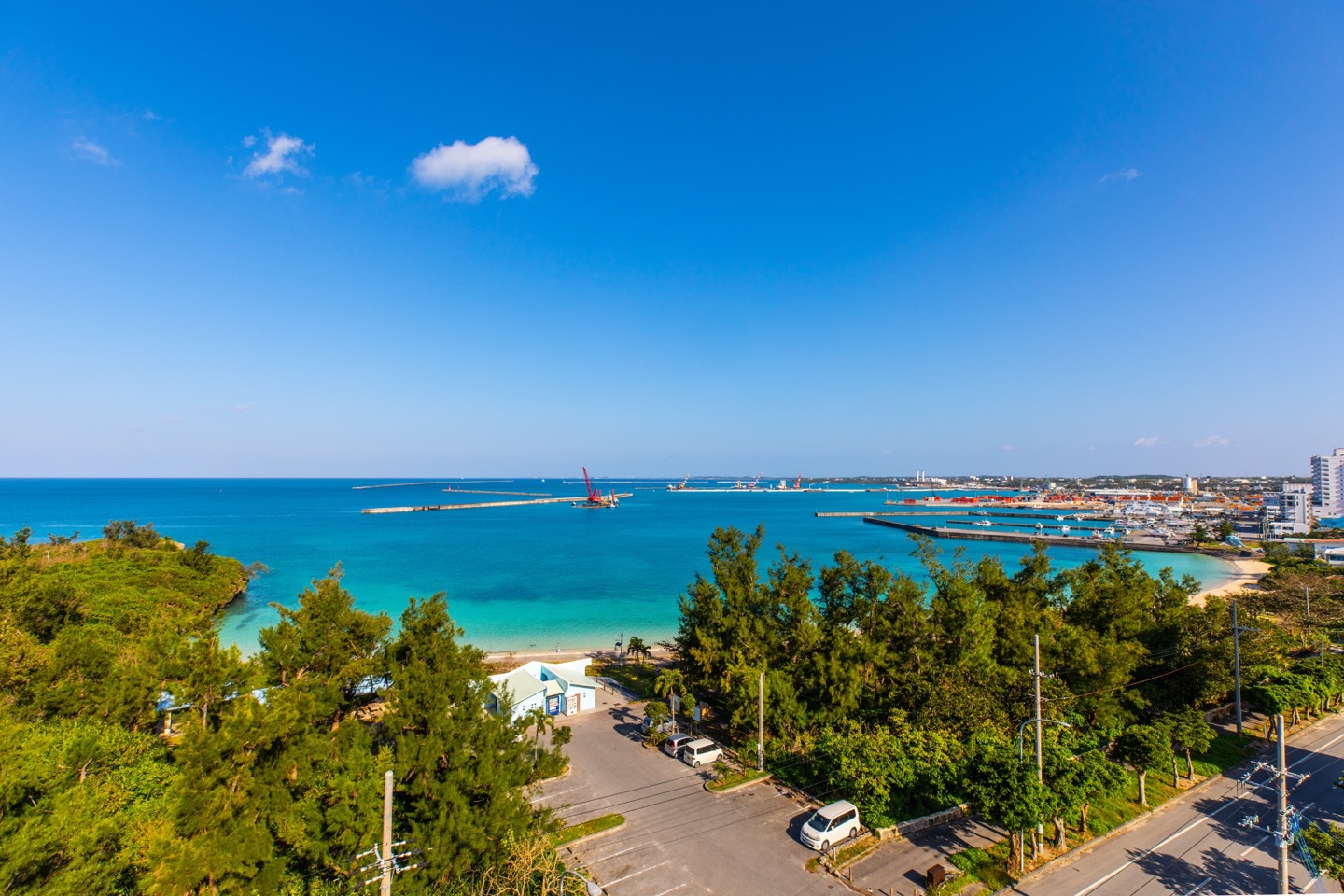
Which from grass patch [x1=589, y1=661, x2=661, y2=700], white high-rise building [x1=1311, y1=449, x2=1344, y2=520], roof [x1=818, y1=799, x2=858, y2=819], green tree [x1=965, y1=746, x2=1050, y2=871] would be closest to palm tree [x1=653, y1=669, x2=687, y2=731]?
grass patch [x1=589, y1=661, x2=661, y2=700]

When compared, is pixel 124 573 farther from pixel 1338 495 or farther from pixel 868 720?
pixel 1338 495

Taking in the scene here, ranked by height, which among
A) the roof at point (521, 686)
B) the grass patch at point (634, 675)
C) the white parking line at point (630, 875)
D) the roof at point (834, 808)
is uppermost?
the roof at point (834, 808)

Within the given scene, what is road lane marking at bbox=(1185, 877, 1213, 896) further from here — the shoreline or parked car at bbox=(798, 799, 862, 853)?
the shoreline

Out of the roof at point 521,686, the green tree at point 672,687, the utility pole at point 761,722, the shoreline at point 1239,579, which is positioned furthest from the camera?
the shoreline at point 1239,579

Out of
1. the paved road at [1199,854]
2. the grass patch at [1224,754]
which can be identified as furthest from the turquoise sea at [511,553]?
the paved road at [1199,854]

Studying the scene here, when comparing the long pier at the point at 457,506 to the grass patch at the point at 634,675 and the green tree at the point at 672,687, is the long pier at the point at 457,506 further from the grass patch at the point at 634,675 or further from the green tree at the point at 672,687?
the green tree at the point at 672,687

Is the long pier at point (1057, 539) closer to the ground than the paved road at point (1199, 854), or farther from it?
closer to the ground

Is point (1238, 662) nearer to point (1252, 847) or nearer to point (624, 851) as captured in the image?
point (1252, 847)
